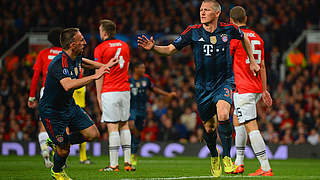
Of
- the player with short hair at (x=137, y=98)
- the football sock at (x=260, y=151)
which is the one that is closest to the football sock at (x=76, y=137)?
the football sock at (x=260, y=151)

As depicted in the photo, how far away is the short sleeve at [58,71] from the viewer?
A: 7254 millimetres

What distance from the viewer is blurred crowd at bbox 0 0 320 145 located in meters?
17.9

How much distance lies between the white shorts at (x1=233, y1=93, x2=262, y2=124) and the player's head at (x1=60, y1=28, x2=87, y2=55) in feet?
8.57

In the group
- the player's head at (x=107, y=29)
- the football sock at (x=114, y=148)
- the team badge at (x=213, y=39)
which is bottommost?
the football sock at (x=114, y=148)

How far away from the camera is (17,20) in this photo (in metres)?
24.6

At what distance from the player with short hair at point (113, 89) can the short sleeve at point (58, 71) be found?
2.39 meters

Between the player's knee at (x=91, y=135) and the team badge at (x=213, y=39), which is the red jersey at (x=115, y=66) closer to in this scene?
the player's knee at (x=91, y=135)

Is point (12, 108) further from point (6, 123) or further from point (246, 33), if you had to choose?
point (246, 33)

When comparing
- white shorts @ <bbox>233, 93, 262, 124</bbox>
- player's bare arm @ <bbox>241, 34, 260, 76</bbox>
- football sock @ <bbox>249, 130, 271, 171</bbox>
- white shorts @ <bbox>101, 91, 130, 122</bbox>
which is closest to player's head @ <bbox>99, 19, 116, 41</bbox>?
white shorts @ <bbox>101, 91, 130, 122</bbox>

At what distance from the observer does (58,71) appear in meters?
7.28

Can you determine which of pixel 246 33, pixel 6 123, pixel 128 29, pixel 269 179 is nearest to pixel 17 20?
pixel 128 29

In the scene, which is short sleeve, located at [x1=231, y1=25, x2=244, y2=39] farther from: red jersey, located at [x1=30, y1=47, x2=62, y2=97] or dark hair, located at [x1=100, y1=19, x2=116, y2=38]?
red jersey, located at [x1=30, y1=47, x2=62, y2=97]

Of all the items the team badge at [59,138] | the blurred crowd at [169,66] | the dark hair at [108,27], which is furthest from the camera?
the blurred crowd at [169,66]

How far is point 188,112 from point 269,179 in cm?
1066
